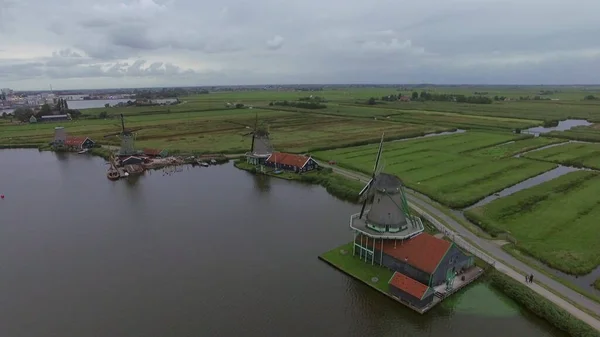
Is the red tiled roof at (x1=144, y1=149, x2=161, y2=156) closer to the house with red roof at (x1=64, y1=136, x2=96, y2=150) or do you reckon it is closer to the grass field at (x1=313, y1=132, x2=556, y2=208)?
the house with red roof at (x1=64, y1=136, x2=96, y2=150)

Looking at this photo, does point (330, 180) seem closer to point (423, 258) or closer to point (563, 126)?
point (423, 258)

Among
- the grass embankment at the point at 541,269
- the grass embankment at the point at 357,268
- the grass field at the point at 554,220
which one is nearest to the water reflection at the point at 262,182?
the grass embankment at the point at 357,268

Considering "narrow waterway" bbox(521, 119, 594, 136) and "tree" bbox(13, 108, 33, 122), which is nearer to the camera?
"narrow waterway" bbox(521, 119, 594, 136)

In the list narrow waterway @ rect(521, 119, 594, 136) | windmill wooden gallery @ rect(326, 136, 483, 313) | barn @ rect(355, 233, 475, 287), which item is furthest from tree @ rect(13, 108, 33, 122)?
narrow waterway @ rect(521, 119, 594, 136)

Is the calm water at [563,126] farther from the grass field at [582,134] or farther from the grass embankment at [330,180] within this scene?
the grass embankment at [330,180]

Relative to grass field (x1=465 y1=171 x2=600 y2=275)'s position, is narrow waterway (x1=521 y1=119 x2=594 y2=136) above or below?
above

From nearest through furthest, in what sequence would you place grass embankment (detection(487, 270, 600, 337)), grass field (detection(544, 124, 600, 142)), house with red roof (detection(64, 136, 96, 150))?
grass embankment (detection(487, 270, 600, 337))
house with red roof (detection(64, 136, 96, 150))
grass field (detection(544, 124, 600, 142))

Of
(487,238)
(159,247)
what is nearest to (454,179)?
(487,238)

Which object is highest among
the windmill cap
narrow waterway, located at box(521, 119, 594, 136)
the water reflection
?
the windmill cap
